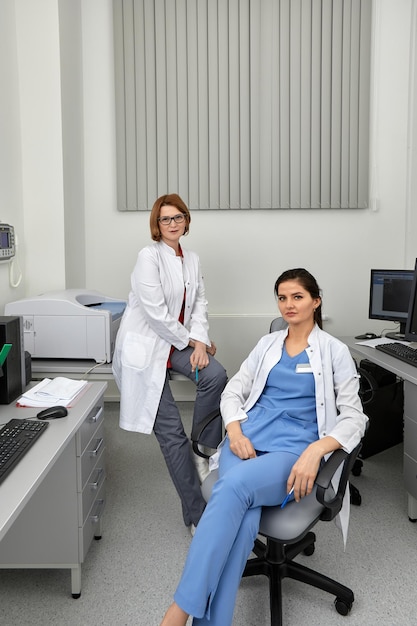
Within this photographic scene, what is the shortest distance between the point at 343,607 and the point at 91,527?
0.99 metres

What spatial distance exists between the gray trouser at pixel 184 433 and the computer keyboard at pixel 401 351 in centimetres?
90

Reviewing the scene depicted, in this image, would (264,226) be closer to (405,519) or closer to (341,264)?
(341,264)

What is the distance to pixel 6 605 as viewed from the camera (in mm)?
1951

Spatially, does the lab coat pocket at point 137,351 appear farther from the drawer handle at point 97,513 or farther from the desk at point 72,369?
the drawer handle at point 97,513

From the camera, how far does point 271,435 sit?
6.27ft

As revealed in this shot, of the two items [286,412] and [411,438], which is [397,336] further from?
[286,412]

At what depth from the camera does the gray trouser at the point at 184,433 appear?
2.40 meters

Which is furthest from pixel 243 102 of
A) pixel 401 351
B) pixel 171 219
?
pixel 401 351

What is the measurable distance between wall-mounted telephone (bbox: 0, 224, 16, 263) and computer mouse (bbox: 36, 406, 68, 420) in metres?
1.44

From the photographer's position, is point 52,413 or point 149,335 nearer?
point 52,413

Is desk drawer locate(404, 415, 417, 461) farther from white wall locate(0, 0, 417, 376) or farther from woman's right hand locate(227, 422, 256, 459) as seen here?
white wall locate(0, 0, 417, 376)

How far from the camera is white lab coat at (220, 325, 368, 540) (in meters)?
1.85

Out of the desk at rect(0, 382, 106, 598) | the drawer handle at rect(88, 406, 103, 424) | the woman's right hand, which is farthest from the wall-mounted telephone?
the woman's right hand

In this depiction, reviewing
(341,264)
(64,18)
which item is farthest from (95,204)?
(341,264)
